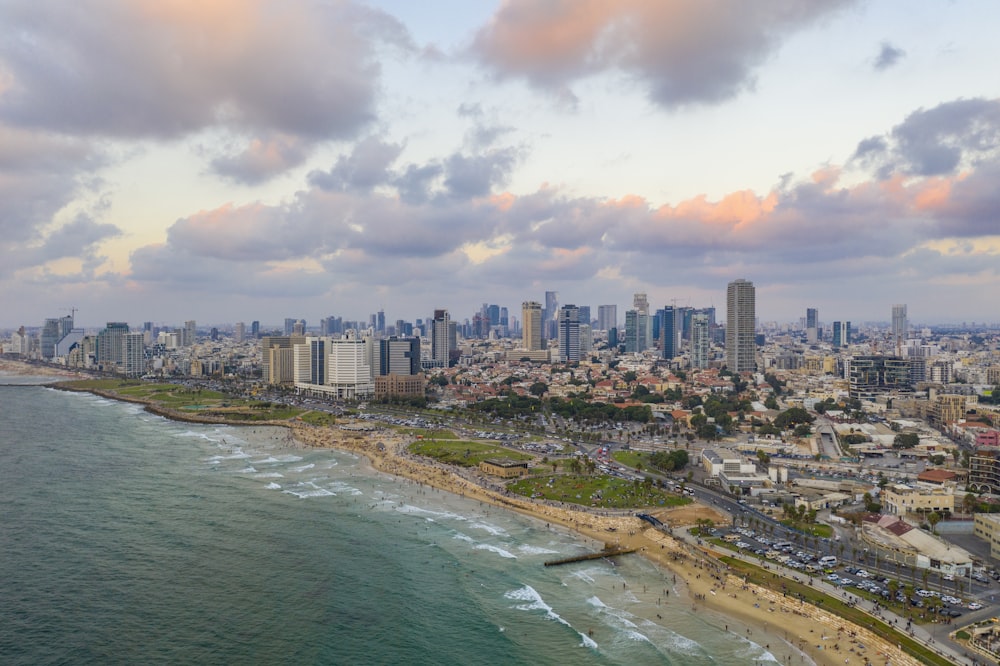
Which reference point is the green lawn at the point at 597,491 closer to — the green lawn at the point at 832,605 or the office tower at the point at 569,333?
the green lawn at the point at 832,605

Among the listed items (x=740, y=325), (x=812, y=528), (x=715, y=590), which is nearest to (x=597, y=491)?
(x=812, y=528)

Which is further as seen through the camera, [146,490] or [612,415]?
[612,415]

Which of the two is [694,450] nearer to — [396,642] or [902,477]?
[902,477]

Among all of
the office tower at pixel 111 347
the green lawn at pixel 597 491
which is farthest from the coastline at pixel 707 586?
the office tower at pixel 111 347

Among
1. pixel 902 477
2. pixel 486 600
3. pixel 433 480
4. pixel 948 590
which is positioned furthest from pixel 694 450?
pixel 486 600

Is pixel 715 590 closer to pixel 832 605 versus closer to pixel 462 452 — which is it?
pixel 832 605

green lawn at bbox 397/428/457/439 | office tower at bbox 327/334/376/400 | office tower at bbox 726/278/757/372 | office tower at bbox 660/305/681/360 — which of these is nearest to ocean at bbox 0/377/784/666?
green lawn at bbox 397/428/457/439
